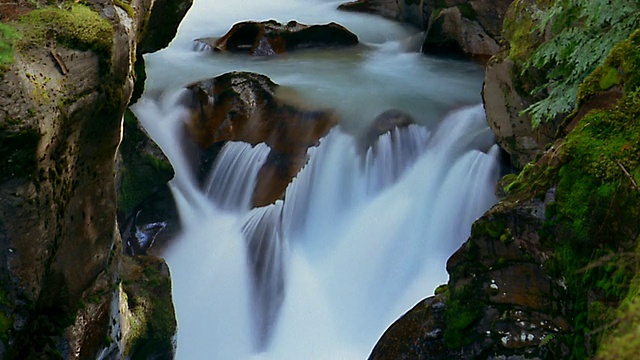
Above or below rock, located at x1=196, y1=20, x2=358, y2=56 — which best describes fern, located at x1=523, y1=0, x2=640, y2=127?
above

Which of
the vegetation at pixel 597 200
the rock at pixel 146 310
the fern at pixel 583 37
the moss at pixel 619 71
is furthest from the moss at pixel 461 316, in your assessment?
the rock at pixel 146 310

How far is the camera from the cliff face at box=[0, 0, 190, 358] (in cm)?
459

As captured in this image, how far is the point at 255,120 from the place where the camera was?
11570mm

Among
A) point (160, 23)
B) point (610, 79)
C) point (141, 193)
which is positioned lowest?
point (141, 193)

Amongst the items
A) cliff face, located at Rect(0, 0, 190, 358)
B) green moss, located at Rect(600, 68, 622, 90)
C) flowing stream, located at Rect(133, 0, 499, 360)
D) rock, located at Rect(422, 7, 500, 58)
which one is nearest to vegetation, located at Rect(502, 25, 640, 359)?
green moss, located at Rect(600, 68, 622, 90)

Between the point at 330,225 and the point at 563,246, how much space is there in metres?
5.89

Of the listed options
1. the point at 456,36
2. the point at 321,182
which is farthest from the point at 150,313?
the point at 456,36

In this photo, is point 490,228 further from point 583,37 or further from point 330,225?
point 330,225

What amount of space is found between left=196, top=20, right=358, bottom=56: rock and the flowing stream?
2.95m

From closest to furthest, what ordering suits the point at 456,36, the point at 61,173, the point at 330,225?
the point at 61,173
the point at 330,225
the point at 456,36

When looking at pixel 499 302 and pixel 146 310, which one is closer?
pixel 499 302

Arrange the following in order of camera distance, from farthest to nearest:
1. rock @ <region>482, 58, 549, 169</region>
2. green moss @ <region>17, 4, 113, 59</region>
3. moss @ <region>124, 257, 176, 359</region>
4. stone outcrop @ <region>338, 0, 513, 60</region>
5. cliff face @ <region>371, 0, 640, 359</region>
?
stone outcrop @ <region>338, 0, 513, 60</region> → rock @ <region>482, 58, 549, 169</region> → moss @ <region>124, 257, 176, 359</region> → green moss @ <region>17, 4, 113, 59</region> → cliff face @ <region>371, 0, 640, 359</region>

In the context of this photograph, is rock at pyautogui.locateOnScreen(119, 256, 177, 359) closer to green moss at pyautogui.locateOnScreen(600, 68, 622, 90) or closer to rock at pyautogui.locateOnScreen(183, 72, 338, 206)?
rock at pyautogui.locateOnScreen(183, 72, 338, 206)

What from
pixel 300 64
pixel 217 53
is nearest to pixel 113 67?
pixel 300 64
